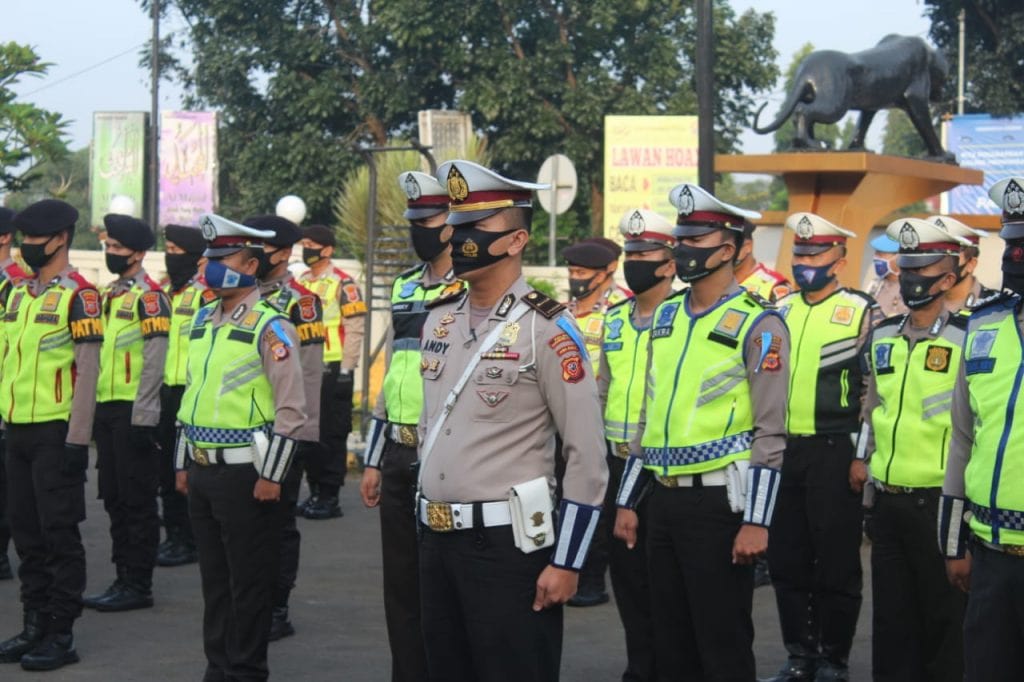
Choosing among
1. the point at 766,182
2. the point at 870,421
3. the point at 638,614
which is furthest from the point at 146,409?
the point at 766,182

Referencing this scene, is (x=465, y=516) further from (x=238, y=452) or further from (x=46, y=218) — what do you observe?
(x=46, y=218)

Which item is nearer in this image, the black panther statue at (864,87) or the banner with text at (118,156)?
the black panther statue at (864,87)

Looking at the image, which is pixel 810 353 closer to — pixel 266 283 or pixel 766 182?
pixel 266 283

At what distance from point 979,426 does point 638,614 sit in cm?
296

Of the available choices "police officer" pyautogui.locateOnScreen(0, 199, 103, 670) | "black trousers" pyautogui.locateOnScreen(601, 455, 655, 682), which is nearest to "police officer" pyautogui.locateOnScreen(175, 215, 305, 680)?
"police officer" pyautogui.locateOnScreen(0, 199, 103, 670)

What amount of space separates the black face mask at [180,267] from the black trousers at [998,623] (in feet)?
22.8

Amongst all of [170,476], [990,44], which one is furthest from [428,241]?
[990,44]

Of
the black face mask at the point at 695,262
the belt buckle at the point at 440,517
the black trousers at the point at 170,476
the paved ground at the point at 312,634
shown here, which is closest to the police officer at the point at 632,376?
the paved ground at the point at 312,634

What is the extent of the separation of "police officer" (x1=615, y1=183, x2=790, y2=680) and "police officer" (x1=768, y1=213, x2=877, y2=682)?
166 centimetres

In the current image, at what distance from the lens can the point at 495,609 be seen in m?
4.70

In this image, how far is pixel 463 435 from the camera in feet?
15.8

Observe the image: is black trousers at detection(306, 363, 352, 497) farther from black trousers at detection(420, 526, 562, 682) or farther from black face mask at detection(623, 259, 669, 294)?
black trousers at detection(420, 526, 562, 682)

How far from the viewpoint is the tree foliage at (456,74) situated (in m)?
30.7

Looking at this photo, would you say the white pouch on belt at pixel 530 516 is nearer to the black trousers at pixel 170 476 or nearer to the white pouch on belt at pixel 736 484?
the white pouch on belt at pixel 736 484
